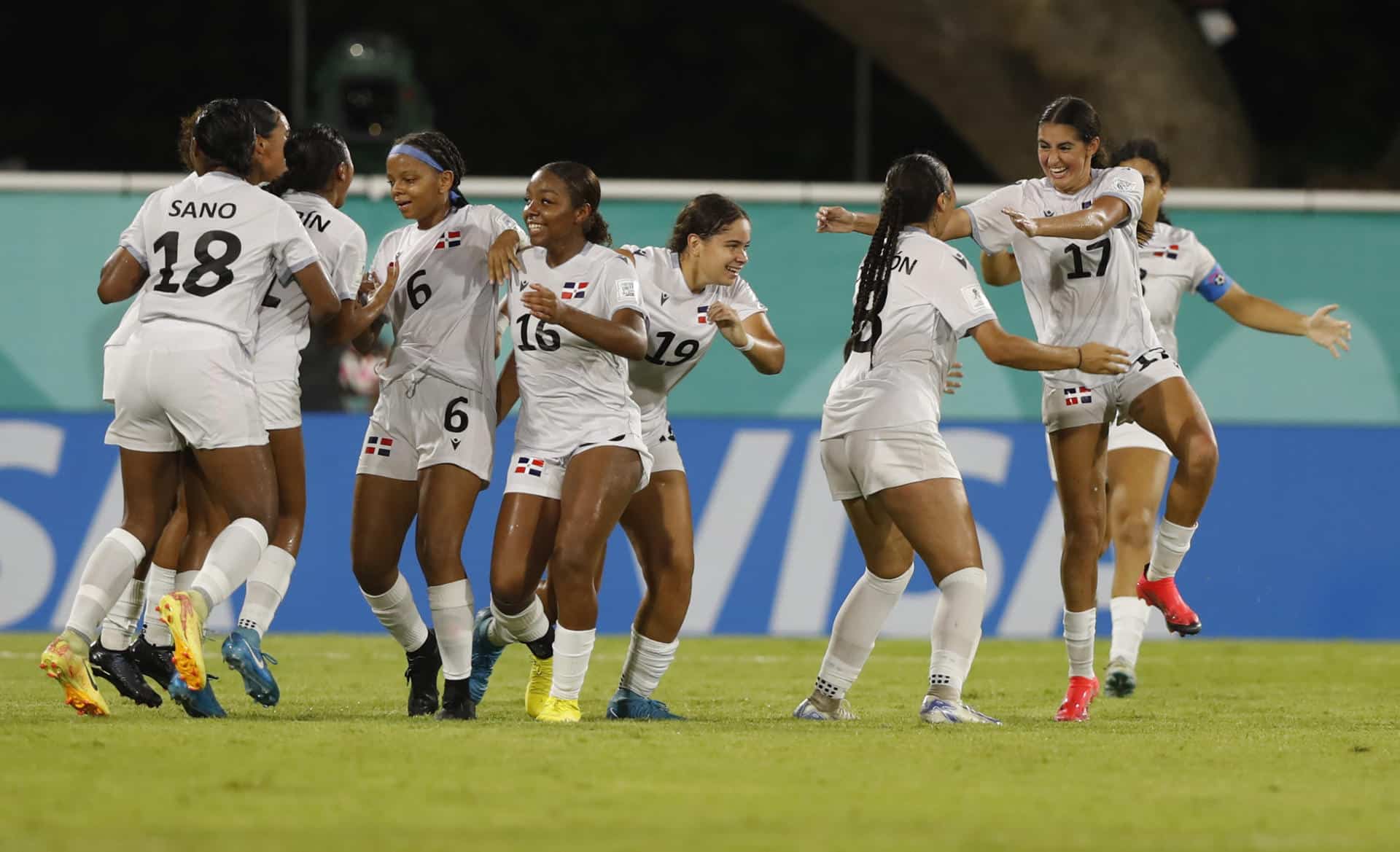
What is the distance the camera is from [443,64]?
2533 centimetres

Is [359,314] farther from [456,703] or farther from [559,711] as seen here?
[559,711]

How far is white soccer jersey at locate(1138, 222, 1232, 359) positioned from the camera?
32.1 feet

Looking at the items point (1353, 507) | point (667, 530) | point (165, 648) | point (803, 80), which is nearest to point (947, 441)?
point (1353, 507)

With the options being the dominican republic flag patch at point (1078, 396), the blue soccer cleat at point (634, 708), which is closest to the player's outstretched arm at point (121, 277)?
the blue soccer cleat at point (634, 708)

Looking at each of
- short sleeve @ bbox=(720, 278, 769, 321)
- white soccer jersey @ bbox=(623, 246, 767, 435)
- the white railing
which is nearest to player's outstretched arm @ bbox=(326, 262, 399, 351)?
white soccer jersey @ bbox=(623, 246, 767, 435)

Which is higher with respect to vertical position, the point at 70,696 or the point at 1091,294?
the point at 1091,294

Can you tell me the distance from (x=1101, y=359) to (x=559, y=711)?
7.74ft

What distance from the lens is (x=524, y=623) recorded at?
7426 millimetres

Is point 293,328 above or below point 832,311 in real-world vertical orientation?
below

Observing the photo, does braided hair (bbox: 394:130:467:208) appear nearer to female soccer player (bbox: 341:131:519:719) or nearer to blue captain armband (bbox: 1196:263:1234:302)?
female soccer player (bbox: 341:131:519:719)

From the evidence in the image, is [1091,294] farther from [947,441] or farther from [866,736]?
[947,441]

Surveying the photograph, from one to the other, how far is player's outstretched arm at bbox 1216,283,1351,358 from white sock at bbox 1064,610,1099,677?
2.07 m

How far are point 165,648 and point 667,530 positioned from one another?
1.99 meters

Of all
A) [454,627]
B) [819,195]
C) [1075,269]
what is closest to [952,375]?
[1075,269]
